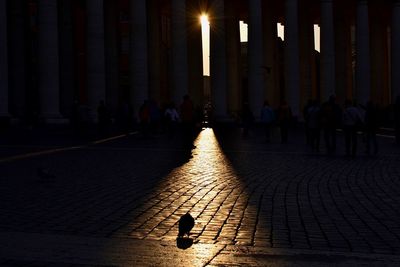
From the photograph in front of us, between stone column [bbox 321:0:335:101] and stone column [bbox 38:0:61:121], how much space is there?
68.0ft

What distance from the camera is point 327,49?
51000 millimetres

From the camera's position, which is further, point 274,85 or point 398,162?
point 274,85

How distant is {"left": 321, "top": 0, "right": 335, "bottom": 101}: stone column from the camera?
5053cm

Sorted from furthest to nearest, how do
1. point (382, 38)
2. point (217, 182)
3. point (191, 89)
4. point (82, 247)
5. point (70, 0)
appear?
1. point (382, 38)
2. point (191, 89)
3. point (70, 0)
4. point (217, 182)
5. point (82, 247)

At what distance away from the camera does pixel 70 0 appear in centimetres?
4884

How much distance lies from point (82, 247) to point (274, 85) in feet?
173

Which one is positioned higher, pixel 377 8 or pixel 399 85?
pixel 377 8

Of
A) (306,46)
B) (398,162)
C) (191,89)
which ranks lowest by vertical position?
(398,162)

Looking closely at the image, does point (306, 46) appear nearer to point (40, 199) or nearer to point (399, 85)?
point (399, 85)

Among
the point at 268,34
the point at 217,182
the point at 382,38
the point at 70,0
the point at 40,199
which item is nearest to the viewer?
the point at 40,199

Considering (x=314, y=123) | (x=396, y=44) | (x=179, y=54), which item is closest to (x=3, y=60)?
(x=179, y=54)

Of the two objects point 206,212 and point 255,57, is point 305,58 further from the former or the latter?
point 206,212

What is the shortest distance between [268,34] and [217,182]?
44530mm

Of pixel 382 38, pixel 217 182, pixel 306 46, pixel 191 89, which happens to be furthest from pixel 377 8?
pixel 217 182
